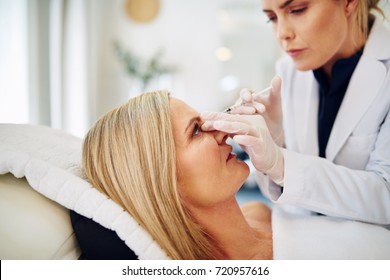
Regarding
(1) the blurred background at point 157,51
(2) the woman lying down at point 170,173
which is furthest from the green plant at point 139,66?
(2) the woman lying down at point 170,173

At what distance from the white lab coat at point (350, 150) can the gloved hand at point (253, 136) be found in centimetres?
4

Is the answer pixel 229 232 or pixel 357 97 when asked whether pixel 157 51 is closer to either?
pixel 357 97

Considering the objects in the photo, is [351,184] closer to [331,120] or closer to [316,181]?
[316,181]

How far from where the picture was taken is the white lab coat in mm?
Result: 885

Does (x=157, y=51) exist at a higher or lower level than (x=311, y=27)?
lower

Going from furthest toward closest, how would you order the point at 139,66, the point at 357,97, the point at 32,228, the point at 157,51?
the point at 157,51, the point at 139,66, the point at 357,97, the point at 32,228

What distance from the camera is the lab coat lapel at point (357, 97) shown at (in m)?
0.98

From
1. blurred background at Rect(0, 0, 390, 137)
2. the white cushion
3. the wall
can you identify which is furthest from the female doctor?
the wall

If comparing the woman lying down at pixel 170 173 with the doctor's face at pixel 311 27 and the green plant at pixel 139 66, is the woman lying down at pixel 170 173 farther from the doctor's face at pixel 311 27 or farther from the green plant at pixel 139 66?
the green plant at pixel 139 66

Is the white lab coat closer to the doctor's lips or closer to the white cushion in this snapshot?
the doctor's lips

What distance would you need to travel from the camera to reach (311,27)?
3.14ft

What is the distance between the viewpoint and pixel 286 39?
100cm

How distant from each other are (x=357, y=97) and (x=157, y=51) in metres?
2.70

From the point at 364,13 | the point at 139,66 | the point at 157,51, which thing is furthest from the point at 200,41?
the point at 364,13
